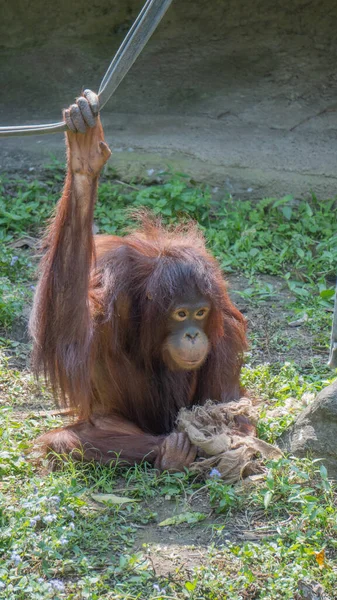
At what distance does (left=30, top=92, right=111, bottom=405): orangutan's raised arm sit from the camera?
3553mm

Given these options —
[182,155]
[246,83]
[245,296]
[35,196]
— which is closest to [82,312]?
[245,296]

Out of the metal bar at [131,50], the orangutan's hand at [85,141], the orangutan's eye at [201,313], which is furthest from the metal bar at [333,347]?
the metal bar at [131,50]

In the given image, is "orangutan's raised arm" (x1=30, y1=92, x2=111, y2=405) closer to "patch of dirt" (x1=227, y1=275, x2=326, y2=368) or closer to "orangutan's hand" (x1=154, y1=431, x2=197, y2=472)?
"orangutan's hand" (x1=154, y1=431, x2=197, y2=472)

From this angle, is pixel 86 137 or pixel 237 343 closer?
pixel 86 137

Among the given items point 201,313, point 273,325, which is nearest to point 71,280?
point 201,313

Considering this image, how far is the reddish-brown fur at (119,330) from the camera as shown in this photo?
12.0 ft

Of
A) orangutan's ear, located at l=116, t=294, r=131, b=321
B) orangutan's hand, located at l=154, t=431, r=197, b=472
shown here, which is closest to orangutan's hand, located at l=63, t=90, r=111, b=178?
orangutan's ear, located at l=116, t=294, r=131, b=321

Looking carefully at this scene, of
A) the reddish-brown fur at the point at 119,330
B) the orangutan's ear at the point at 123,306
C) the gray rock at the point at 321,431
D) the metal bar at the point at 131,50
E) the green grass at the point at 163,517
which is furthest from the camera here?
the orangutan's ear at the point at 123,306

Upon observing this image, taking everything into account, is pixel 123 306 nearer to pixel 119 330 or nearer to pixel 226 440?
pixel 119 330

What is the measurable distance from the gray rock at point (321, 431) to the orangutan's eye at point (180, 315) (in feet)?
2.22

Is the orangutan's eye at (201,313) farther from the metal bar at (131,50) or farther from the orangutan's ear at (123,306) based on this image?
the metal bar at (131,50)

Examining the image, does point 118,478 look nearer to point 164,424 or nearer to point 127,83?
point 164,424

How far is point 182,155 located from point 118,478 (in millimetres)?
3727

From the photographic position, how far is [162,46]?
26.2 feet
